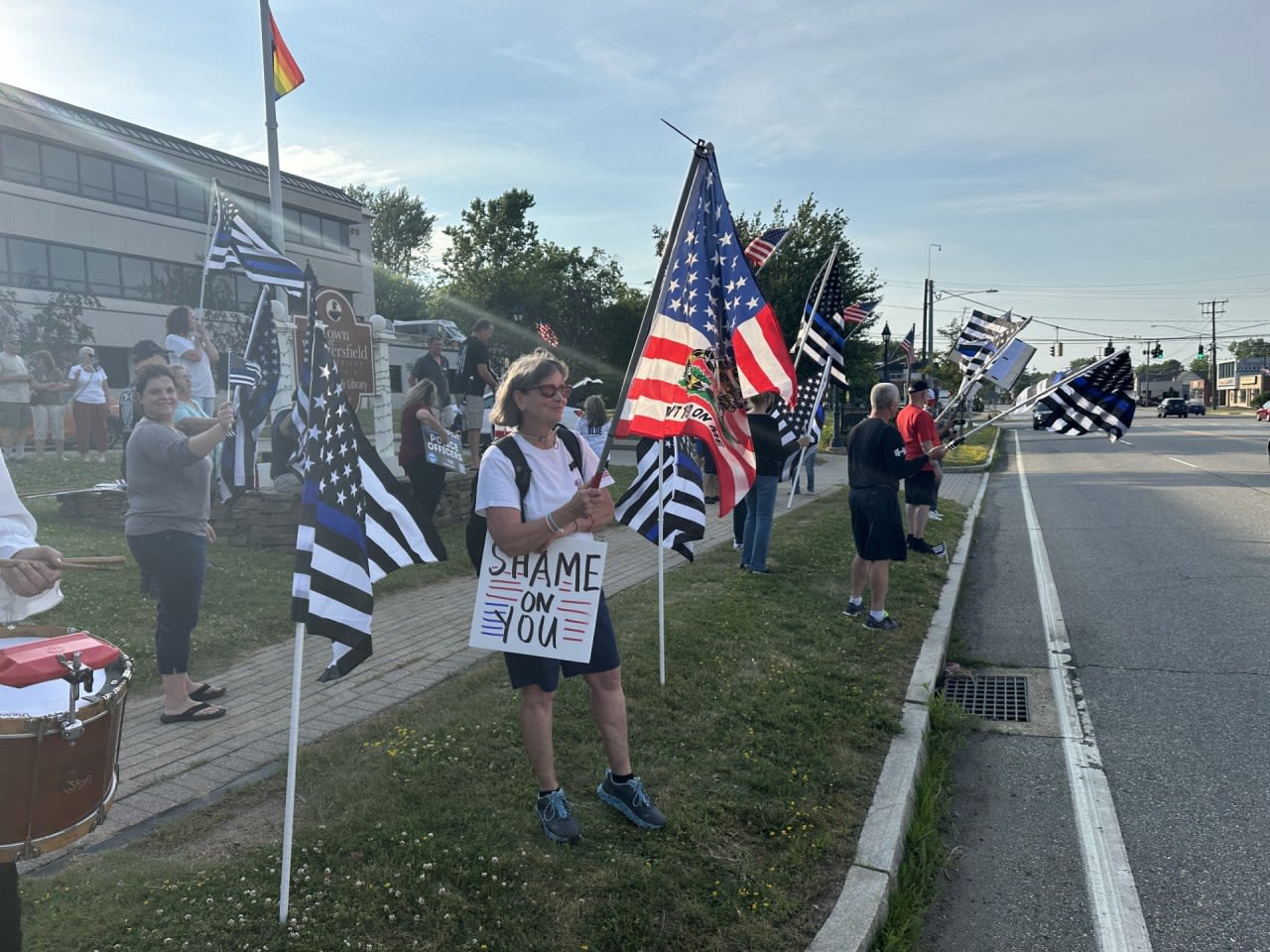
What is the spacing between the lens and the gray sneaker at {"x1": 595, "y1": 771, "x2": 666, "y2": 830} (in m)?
3.63

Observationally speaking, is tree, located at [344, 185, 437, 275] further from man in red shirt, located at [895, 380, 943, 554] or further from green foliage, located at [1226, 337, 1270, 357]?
green foliage, located at [1226, 337, 1270, 357]

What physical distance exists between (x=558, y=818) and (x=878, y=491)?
13.3ft

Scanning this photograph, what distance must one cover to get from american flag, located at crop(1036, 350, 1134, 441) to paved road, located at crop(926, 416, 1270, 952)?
1.72 metres

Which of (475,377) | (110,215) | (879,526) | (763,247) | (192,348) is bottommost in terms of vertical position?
(879,526)

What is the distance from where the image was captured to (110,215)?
34.0 meters

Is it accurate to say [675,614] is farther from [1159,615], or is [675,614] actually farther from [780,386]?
[1159,615]

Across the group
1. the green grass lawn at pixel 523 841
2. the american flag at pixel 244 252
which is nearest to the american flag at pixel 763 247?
the american flag at pixel 244 252

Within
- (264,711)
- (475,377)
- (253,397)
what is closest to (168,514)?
(264,711)

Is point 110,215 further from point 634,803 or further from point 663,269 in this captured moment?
point 634,803

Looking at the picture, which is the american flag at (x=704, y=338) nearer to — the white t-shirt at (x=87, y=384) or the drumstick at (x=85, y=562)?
the drumstick at (x=85, y=562)

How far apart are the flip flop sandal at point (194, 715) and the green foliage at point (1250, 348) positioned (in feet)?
450

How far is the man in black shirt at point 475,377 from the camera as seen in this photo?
36.0 feet

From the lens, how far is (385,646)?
6250mm

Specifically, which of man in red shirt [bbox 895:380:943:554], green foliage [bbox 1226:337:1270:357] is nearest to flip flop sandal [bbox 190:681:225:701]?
man in red shirt [bbox 895:380:943:554]
